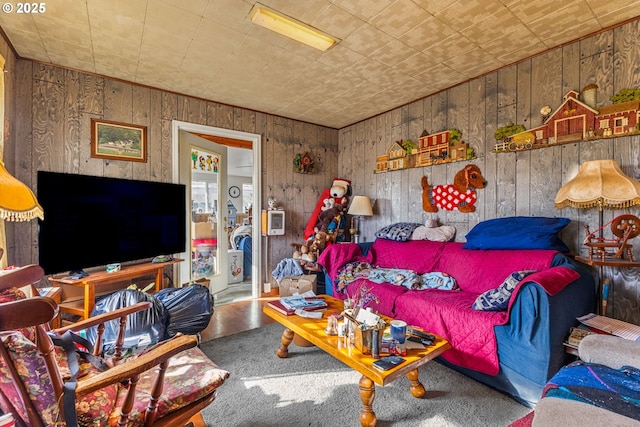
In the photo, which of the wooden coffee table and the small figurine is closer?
the wooden coffee table

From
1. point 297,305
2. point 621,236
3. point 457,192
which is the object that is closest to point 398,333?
point 297,305

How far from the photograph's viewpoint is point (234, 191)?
7980 mm

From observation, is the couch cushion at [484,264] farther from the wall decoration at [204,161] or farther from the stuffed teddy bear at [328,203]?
the wall decoration at [204,161]

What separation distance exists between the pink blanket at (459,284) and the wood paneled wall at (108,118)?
1.50m

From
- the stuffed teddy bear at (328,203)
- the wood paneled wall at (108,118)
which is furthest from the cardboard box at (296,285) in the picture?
the stuffed teddy bear at (328,203)

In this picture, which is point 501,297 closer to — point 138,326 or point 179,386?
point 179,386

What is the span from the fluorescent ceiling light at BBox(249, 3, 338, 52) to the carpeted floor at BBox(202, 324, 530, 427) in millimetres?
2465

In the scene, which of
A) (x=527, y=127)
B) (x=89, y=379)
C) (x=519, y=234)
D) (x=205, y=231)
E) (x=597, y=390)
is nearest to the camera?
(x=89, y=379)

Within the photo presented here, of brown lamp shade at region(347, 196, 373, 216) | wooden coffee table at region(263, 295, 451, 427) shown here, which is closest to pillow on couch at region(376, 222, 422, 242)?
brown lamp shade at region(347, 196, 373, 216)

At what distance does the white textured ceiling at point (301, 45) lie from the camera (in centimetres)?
191

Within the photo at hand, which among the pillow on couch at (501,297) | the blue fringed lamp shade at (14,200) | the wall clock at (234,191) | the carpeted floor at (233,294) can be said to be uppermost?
→ the wall clock at (234,191)

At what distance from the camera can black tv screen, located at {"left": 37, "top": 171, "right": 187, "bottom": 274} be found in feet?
7.40

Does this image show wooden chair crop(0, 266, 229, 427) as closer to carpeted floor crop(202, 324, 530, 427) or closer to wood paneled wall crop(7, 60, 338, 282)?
carpeted floor crop(202, 324, 530, 427)

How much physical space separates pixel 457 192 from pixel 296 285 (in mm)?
2058
